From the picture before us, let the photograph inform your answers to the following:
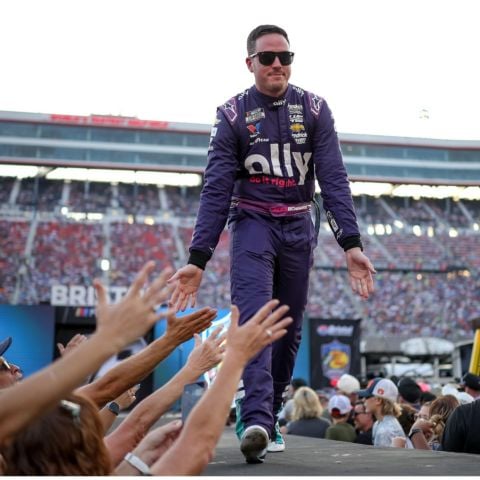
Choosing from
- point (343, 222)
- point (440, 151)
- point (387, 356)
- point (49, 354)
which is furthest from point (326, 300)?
point (343, 222)

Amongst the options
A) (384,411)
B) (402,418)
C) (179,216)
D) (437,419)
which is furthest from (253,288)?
(179,216)

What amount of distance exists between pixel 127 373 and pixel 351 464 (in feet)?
3.93

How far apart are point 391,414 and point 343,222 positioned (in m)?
3.03

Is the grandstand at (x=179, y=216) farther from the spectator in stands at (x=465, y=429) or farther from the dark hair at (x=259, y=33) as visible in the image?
the dark hair at (x=259, y=33)

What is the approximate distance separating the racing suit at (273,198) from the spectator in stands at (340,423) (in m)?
3.03

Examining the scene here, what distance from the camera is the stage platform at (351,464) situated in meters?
2.85

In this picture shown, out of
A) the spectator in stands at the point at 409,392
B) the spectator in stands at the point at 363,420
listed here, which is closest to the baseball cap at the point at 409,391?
the spectator in stands at the point at 409,392

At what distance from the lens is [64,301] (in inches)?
1384

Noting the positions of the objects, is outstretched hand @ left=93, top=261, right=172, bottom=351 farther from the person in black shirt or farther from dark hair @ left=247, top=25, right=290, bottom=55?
the person in black shirt

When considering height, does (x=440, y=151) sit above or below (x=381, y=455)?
above

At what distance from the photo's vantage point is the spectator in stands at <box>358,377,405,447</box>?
611cm

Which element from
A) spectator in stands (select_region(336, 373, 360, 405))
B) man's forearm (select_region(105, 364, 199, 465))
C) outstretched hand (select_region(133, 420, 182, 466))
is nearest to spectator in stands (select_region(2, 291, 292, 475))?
outstretched hand (select_region(133, 420, 182, 466))

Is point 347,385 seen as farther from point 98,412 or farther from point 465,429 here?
point 98,412

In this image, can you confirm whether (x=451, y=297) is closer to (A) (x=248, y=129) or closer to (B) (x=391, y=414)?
(B) (x=391, y=414)
